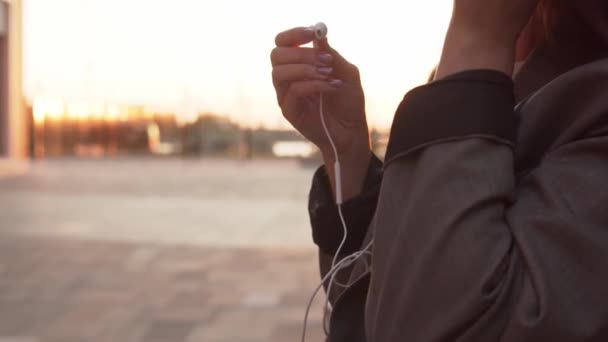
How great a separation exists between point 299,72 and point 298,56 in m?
0.02

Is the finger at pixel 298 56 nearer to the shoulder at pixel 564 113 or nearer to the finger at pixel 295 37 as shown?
the finger at pixel 295 37

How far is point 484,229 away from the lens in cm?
61

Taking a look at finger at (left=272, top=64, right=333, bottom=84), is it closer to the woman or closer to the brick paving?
the woman

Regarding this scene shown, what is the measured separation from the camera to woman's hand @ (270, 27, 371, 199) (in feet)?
2.95

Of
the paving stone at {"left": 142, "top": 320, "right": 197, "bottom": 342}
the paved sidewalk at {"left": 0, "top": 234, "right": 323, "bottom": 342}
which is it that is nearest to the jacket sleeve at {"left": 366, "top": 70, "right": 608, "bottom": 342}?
the paved sidewalk at {"left": 0, "top": 234, "right": 323, "bottom": 342}

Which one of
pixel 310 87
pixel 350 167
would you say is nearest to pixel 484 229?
pixel 310 87

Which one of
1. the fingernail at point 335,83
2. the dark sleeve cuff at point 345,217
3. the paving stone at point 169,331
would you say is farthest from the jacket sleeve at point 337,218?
the paving stone at point 169,331

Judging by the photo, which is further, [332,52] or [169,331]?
[169,331]

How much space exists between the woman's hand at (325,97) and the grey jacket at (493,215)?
0.75 ft

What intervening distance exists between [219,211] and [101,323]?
14.3ft

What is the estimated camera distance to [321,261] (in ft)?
3.53

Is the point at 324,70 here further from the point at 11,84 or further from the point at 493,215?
the point at 11,84

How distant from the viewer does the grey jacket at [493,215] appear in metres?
0.59

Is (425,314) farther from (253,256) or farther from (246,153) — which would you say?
(246,153)
